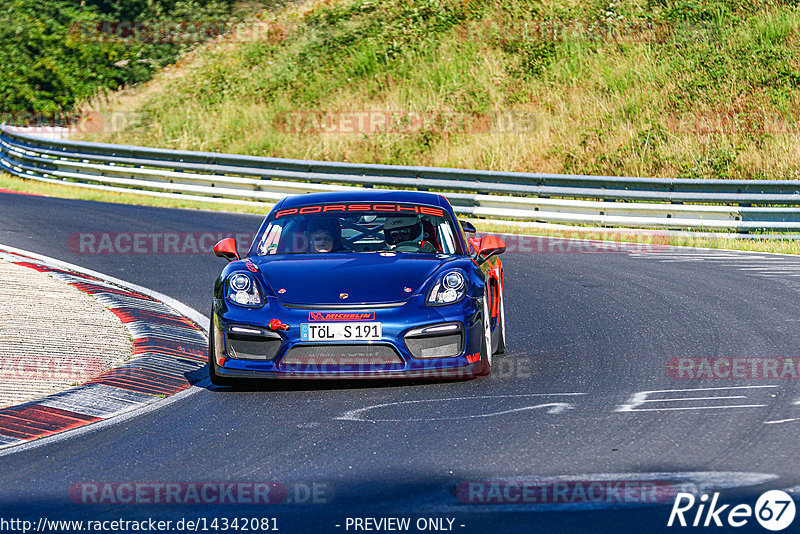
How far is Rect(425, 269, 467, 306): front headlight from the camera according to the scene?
7500 mm

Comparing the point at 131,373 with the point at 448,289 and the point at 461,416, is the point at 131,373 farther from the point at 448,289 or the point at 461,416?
the point at 461,416

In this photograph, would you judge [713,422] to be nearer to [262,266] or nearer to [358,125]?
[262,266]

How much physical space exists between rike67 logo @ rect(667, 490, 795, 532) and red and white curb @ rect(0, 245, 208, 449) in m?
3.61

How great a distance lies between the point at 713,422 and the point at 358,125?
23143 millimetres

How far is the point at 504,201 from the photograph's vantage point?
19672 mm

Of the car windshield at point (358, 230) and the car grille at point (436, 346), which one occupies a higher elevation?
the car windshield at point (358, 230)

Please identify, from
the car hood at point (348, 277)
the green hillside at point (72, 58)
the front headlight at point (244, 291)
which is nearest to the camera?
the car hood at point (348, 277)

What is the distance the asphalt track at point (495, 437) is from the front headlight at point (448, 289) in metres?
0.58

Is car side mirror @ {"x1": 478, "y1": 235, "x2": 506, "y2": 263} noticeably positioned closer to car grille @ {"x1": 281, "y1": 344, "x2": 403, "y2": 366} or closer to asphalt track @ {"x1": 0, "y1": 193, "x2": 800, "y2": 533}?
asphalt track @ {"x1": 0, "y1": 193, "x2": 800, "y2": 533}

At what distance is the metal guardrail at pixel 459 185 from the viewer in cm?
1747

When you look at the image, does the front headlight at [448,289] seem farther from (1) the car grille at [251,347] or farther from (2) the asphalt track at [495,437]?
(1) the car grille at [251,347]

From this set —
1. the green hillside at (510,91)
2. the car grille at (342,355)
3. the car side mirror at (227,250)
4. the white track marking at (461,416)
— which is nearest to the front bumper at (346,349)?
the car grille at (342,355)

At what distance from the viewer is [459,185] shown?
2038 cm

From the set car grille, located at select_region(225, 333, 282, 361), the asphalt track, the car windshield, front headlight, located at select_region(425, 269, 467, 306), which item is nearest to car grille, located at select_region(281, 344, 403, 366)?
car grille, located at select_region(225, 333, 282, 361)
